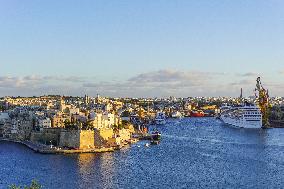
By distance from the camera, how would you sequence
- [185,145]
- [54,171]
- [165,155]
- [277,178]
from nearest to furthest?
[277,178] → [54,171] → [165,155] → [185,145]

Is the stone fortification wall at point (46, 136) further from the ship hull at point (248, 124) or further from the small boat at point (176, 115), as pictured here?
the small boat at point (176, 115)

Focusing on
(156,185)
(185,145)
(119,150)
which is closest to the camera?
(156,185)

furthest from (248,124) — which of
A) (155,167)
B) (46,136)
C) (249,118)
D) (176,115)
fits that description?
(176,115)

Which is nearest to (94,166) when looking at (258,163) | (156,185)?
(156,185)

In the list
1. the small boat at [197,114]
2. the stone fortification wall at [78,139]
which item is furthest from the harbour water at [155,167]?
the small boat at [197,114]

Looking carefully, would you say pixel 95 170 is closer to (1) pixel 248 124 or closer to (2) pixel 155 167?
(2) pixel 155 167

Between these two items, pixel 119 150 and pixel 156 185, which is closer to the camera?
pixel 156 185

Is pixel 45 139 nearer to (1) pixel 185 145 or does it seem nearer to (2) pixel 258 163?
(1) pixel 185 145

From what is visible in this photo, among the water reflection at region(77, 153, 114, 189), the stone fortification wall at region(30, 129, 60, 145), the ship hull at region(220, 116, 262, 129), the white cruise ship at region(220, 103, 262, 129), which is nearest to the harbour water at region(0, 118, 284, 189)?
the water reflection at region(77, 153, 114, 189)
